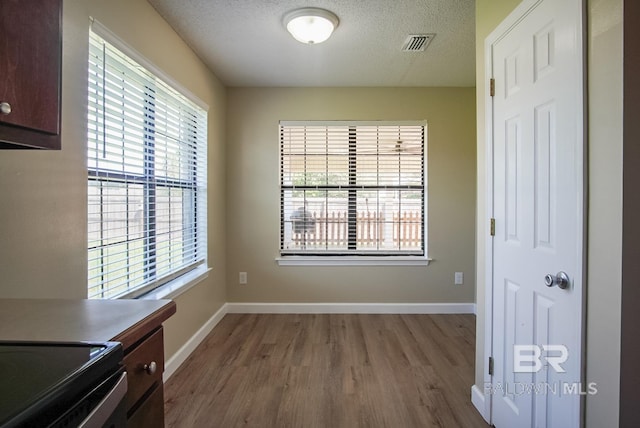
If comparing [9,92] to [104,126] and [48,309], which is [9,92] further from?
[104,126]

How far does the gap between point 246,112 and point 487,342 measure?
3097 millimetres

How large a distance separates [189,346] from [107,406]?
82.8 inches

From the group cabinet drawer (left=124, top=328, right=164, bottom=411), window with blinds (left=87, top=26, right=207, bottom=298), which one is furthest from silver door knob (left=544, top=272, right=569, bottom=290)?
window with blinds (left=87, top=26, right=207, bottom=298)

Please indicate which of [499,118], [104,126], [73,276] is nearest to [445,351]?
[499,118]

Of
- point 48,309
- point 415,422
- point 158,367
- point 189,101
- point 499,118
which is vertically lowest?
point 415,422

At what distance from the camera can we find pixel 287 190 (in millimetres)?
3648

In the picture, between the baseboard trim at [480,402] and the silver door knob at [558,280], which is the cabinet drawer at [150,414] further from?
the baseboard trim at [480,402]

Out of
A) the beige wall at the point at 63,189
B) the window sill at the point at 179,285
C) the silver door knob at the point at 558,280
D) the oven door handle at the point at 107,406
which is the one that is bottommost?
the window sill at the point at 179,285

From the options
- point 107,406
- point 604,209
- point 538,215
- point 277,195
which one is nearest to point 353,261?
point 277,195

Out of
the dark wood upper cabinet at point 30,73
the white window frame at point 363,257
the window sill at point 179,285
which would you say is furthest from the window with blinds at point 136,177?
the white window frame at point 363,257

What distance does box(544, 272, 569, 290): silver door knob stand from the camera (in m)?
1.23

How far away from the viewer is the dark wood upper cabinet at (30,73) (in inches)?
32.1

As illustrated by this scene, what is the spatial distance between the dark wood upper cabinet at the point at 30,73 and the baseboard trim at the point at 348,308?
9.58 feet

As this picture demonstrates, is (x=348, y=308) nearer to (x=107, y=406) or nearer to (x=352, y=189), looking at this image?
(x=352, y=189)
